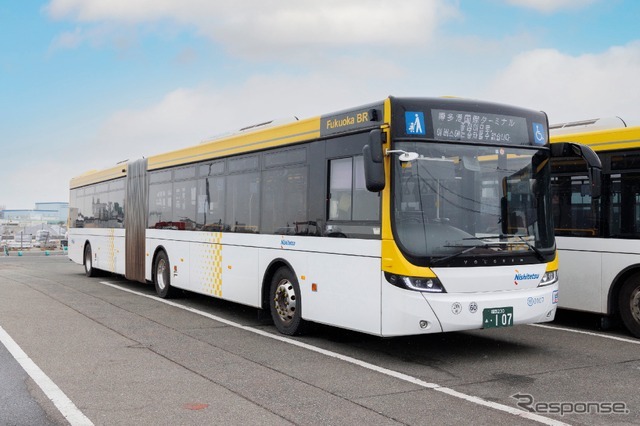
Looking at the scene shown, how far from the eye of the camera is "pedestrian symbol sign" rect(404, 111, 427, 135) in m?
7.88

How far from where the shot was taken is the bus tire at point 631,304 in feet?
31.4

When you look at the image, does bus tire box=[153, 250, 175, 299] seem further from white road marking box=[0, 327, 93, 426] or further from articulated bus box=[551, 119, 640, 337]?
articulated bus box=[551, 119, 640, 337]

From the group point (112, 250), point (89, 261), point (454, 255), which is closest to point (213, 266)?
point (454, 255)

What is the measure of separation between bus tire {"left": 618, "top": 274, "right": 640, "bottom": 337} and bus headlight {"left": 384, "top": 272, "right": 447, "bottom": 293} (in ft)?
11.5

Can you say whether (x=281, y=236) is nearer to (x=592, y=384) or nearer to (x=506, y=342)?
(x=506, y=342)

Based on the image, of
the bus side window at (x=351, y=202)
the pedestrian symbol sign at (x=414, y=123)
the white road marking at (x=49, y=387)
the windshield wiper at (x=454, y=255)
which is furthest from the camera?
the bus side window at (x=351, y=202)

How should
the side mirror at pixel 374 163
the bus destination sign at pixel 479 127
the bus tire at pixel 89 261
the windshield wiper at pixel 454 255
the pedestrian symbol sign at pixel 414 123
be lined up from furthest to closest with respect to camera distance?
1. the bus tire at pixel 89 261
2. the bus destination sign at pixel 479 127
3. the pedestrian symbol sign at pixel 414 123
4. the windshield wiper at pixel 454 255
5. the side mirror at pixel 374 163

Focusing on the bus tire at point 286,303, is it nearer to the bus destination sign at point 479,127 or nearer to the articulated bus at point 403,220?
the articulated bus at point 403,220

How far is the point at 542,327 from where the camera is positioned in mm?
10773

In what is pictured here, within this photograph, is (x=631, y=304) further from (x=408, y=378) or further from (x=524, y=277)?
(x=408, y=378)

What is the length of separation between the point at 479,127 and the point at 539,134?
1.00 metres

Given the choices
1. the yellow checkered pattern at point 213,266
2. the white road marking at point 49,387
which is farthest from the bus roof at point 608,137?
the white road marking at point 49,387

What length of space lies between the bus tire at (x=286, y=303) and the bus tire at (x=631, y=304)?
438 cm

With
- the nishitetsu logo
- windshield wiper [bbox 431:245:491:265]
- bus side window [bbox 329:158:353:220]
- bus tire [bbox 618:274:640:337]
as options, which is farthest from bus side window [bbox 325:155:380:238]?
bus tire [bbox 618:274:640:337]
